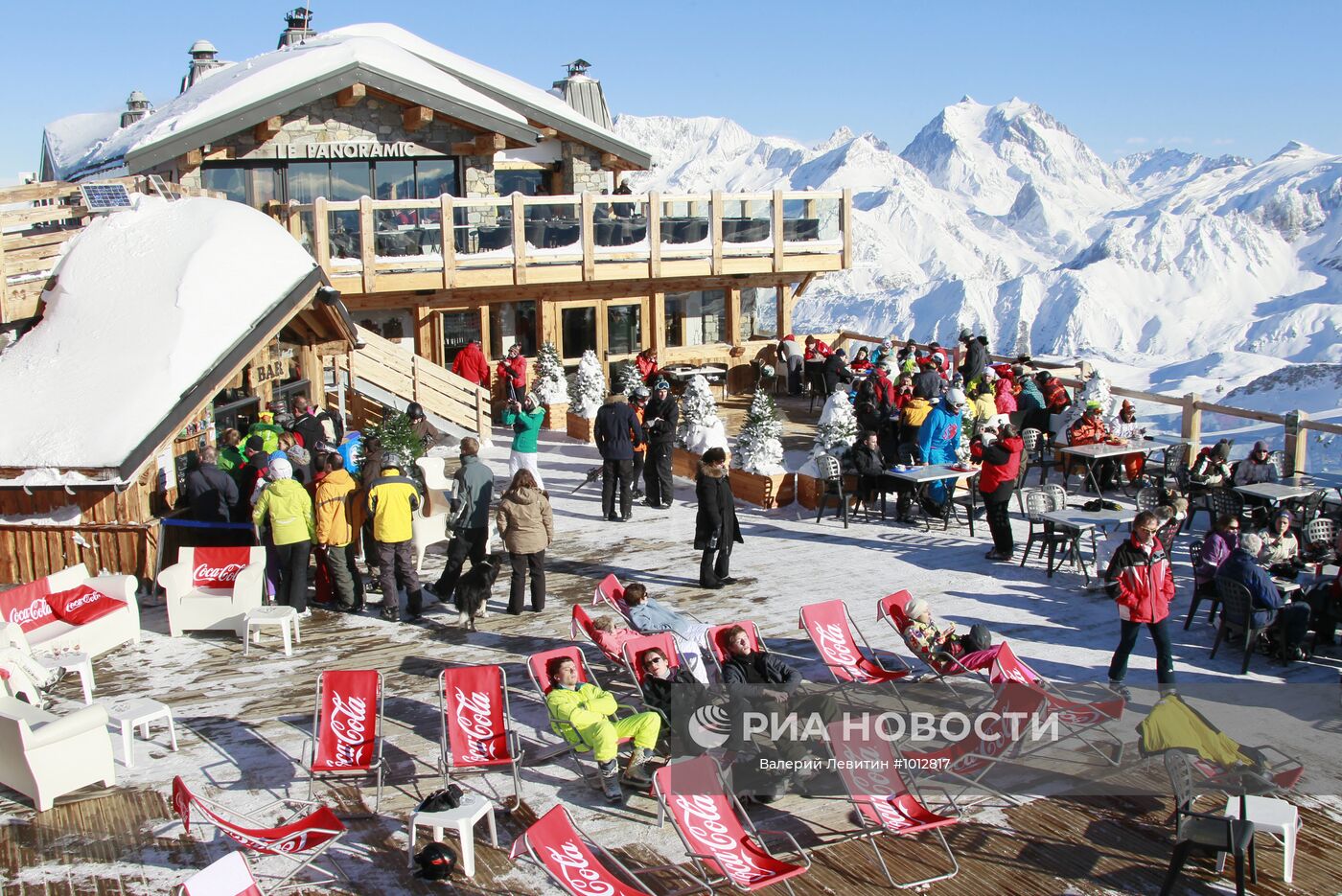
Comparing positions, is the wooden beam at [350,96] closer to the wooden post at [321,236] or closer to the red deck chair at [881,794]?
the wooden post at [321,236]

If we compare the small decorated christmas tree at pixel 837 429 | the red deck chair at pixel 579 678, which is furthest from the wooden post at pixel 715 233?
the red deck chair at pixel 579 678

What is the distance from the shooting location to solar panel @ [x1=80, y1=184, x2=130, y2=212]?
47.9 ft

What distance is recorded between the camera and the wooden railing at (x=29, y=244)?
43.4 ft

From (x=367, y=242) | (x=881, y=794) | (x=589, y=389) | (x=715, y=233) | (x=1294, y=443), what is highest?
(x=715, y=233)

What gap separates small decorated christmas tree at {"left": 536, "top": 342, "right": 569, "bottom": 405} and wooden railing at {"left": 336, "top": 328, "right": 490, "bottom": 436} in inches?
53.3

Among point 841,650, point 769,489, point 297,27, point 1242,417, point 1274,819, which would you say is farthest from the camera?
point 297,27

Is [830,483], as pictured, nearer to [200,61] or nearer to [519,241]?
[519,241]

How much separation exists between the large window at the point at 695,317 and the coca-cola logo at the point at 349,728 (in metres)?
17.3

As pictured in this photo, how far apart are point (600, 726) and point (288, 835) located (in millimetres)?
1960

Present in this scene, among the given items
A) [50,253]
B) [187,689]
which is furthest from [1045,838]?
[50,253]

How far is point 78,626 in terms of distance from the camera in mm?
9852

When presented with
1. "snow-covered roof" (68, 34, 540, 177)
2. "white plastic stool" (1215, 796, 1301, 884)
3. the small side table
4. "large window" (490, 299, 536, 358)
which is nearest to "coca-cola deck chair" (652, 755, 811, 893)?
"white plastic stool" (1215, 796, 1301, 884)

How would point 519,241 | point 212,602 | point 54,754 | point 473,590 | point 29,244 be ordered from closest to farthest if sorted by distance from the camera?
1. point 54,754
2. point 212,602
3. point 473,590
4. point 29,244
5. point 519,241

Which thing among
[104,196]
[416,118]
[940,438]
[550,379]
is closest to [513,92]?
[416,118]
